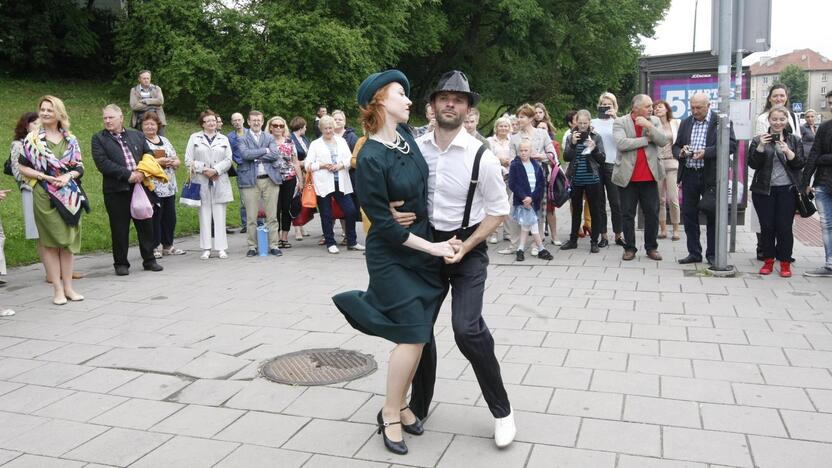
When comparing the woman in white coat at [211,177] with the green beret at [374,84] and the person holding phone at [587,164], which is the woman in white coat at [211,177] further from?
the green beret at [374,84]

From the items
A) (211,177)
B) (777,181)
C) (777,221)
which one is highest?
(211,177)

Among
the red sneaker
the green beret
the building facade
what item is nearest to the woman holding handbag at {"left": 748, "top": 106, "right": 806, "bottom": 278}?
the red sneaker

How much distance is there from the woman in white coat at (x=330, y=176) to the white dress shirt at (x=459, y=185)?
6.73 m

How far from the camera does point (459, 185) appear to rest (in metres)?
3.96

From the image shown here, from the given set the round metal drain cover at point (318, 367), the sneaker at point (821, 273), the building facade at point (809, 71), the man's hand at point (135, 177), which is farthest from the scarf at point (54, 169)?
the building facade at point (809, 71)

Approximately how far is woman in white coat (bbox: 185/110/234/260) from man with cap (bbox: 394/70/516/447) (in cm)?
677

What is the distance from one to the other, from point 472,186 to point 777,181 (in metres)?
5.80

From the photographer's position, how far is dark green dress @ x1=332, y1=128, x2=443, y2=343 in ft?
12.4

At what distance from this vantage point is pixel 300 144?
12.2 metres

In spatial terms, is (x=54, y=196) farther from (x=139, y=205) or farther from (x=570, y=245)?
(x=570, y=245)

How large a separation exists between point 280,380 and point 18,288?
4.85 metres

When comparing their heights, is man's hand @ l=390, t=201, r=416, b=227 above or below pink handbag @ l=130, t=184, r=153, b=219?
above

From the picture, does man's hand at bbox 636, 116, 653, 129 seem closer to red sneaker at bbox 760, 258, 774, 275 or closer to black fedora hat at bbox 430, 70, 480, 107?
red sneaker at bbox 760, 258, 774, 275

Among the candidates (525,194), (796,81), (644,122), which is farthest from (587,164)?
(796,81)
